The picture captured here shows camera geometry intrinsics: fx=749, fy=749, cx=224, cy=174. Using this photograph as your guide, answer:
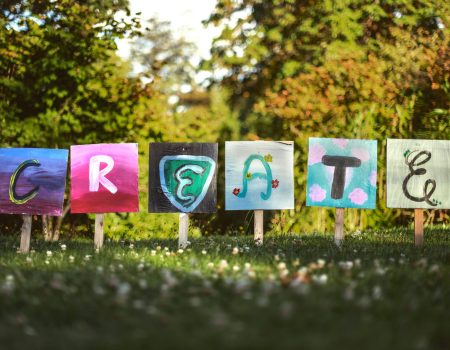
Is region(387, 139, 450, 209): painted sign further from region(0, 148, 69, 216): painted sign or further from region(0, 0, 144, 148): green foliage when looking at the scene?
region(0, 0, 144, 148): green foliage

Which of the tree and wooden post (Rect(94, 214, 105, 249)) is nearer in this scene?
wooden post (Rect(94, 214, 105, 249))

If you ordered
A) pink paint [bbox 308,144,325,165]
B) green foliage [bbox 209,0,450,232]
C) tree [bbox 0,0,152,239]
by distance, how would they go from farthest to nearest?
1. green foliage [bbox 209,0,450,232]
2. tree [bbox 0,0,152,239]
3. pink paint [bbox 308,144,325,165]

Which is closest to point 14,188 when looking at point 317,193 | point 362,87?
point 317,193

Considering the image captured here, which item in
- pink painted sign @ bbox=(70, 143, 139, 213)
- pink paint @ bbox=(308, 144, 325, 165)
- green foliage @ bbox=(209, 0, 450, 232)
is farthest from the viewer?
green foliage @ bbox=(209, 0, 450, 232)

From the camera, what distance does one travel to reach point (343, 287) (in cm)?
498

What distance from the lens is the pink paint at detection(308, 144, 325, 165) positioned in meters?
9.16

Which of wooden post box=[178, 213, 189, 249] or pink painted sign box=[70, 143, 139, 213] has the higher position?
pink painted sign box=[70, 143, 139, 213]

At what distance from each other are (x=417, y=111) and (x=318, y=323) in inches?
456

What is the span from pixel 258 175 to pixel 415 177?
192 cm

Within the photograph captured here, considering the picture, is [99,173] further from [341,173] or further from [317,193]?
[341,173]

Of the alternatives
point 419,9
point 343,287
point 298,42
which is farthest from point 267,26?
point 343,287

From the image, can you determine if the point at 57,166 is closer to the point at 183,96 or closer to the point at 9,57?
the point at 9,57

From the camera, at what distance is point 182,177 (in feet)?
30.0

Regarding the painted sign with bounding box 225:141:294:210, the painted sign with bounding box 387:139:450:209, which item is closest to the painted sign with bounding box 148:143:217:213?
the painted sign with bounding box 225:141:294:210
